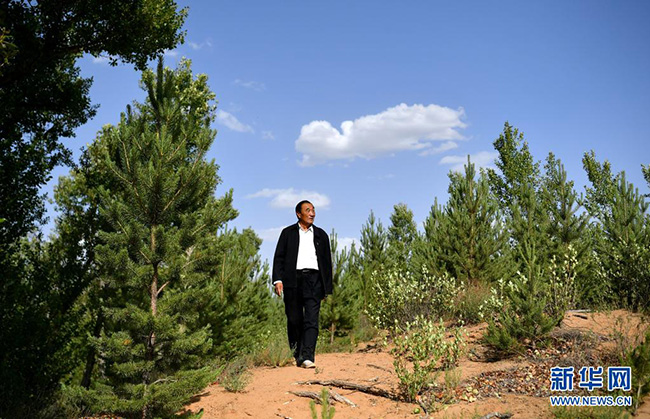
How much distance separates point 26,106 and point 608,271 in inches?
462

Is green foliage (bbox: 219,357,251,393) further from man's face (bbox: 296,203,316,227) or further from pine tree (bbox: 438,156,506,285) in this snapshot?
pine tree (bbox: 438,156,506,285)

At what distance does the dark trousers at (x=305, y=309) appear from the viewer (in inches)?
260

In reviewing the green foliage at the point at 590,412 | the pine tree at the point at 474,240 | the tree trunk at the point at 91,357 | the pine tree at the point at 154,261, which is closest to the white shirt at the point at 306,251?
the pine tree at the point at 154,261

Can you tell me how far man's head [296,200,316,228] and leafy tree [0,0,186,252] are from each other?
3.99 metres

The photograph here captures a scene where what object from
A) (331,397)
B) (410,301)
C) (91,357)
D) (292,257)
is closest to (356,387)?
(331,397)

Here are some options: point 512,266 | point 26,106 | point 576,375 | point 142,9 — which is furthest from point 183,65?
point 576,375

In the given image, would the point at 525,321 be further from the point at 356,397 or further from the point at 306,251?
the point at 306,251

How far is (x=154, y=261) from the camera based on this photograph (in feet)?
16.0

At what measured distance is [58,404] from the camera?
225 inches

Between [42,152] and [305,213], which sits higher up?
[42,152]

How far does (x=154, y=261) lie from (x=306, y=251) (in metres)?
2.50

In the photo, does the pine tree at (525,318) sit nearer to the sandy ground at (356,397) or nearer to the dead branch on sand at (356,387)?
the sandy ground at (356,397)

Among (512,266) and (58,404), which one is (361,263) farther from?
(58,404)

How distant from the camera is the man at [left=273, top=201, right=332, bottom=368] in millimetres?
6684
